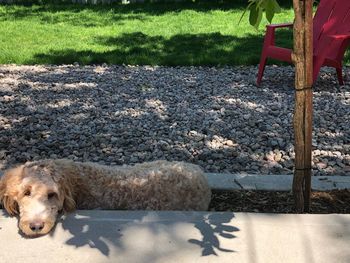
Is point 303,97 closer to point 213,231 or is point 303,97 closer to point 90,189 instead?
point 213,231

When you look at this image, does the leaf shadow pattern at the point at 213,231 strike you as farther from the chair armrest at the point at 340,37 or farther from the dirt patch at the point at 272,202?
the chair armrest at the point at 340,37

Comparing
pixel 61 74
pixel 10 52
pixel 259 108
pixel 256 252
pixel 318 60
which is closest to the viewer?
pixel 256 252

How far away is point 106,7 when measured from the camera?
1412 centimetres

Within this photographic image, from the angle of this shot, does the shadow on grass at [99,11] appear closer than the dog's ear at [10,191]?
No

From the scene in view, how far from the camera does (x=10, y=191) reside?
265cm

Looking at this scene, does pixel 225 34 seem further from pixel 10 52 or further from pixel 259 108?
pixel 259 108

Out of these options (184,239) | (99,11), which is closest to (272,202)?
(184,239)

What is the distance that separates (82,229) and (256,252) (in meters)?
0.84

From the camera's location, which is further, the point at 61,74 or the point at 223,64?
the point at 223,64

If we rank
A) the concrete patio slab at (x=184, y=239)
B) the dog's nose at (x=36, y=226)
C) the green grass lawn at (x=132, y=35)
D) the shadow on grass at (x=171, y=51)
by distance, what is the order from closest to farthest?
the concrete patio slab at (x=184, y=239) < the dog's nose at (x=36, y=226) < the shadow on grass at (x=171, y=51) < the green grass lawn at (x=132, y=35)

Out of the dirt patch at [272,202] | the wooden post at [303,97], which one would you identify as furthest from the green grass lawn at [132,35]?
the wooden post at [303,97]

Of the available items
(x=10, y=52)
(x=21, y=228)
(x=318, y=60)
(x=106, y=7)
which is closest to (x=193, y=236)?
(x=21, y=228)

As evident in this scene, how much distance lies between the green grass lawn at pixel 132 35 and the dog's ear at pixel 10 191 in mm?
5544

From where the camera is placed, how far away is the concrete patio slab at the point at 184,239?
236 centimetres
